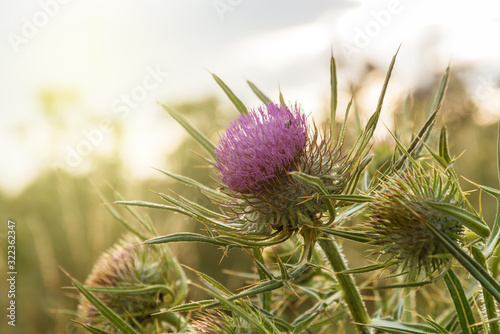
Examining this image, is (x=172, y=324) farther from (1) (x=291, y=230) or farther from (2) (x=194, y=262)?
(2) (x=194, y=262)

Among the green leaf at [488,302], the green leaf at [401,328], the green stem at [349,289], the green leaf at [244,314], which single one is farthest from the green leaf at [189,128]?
the green leaf at [488,302]

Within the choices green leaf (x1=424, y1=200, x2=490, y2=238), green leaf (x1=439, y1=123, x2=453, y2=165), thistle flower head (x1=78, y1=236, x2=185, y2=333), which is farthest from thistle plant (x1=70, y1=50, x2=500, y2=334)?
thistle flower head (x1=78, y1=236, x2=185, y2=333)

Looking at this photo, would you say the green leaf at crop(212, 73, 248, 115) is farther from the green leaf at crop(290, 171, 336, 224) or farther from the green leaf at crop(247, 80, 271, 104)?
the green leaf at crop(290, 171, 336, 224)

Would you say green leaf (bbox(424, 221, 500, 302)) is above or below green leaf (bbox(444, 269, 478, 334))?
above

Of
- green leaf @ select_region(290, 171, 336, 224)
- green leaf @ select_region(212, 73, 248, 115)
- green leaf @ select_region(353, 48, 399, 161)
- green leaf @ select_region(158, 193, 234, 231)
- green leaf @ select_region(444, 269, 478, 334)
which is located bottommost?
green leaf @ select_region(444, 269, 478, 334)

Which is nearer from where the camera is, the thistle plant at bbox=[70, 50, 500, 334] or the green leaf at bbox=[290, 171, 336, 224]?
the green leaf at bbox=[290, 171, 336, 224]
